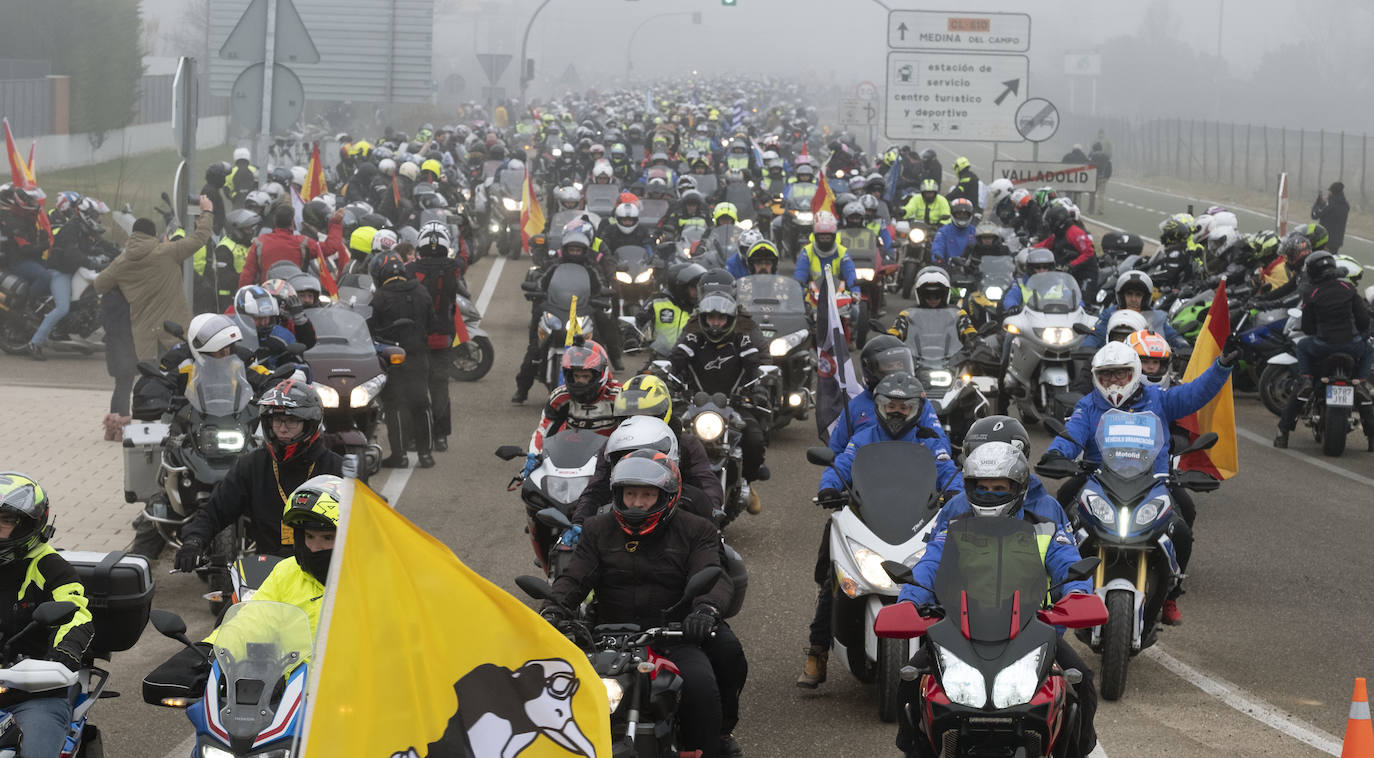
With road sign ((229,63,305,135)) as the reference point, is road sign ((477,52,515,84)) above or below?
above

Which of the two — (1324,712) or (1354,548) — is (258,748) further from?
(1354,548)

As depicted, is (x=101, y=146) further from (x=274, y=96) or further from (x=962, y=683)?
(x=962, y=683)

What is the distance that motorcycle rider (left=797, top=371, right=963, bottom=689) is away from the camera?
31.8ft

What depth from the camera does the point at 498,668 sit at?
559 cm

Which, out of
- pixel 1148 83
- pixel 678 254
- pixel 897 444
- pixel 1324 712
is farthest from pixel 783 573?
pixel 1148 83

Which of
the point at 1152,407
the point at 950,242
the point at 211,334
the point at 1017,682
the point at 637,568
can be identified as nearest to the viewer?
the point at 1017,682

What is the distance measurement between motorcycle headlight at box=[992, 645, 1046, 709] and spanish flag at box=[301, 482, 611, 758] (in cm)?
138

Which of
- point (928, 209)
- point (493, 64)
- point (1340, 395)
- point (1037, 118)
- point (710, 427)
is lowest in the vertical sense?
point (1340, 395)

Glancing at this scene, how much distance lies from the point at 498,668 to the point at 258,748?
0.95 m

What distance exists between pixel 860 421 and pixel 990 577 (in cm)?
415

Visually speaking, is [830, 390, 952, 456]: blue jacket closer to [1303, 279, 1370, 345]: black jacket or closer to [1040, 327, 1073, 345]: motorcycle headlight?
[1040, 327, 1073, 345]: motorcycle headlight

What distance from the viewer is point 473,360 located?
21.2 meters

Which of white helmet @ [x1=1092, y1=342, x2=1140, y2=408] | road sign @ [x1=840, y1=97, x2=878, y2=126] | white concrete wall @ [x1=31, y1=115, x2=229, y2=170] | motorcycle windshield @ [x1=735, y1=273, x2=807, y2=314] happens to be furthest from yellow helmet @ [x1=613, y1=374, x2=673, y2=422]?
road sign @ [x1=840, y1=97, x2=878, y2=126]

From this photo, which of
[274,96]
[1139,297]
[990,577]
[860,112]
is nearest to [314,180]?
[274,96]
